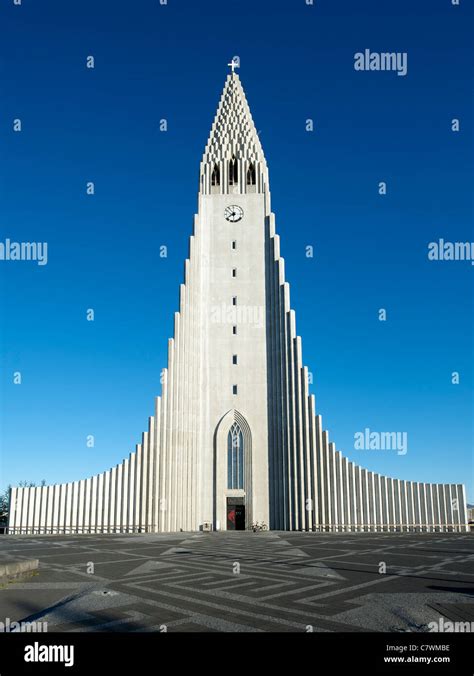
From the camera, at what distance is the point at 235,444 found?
48.2 m

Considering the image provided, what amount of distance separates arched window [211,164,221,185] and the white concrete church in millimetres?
1734

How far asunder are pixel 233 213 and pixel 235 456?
2360cm

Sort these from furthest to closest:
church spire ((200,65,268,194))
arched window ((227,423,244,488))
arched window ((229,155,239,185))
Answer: arched window ((229,155,239,185)) < church spire ((200,65,268,194)) < arched window ((227,423,244,488))

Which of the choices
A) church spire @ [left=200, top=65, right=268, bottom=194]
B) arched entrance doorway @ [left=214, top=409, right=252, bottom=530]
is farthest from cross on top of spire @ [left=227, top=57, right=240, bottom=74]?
arched entrance doorway @ [left=214, top=409, right=252, bottom=530]

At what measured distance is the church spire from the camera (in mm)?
54750

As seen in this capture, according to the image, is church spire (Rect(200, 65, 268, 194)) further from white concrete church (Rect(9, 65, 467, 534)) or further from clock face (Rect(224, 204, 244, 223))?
clock face (Rect(224, 204, 244, 223))

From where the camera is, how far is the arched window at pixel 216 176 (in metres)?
55.2

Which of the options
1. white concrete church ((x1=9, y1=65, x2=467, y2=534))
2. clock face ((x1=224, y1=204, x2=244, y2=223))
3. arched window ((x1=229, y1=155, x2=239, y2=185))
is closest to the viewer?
white concrete church ((x1=9, y1=65, x2=467, y2=534))

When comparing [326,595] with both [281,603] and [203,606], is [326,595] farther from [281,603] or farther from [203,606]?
[203,606]

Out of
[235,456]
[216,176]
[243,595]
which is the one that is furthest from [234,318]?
[243,595]

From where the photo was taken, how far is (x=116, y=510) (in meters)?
44.2

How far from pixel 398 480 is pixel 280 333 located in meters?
16.1

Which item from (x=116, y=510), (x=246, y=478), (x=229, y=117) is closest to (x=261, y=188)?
(x=229, y=117)

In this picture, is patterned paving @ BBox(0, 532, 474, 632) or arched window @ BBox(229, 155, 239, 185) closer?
patterned paving @ BBox(0, 532, 474, 632)
